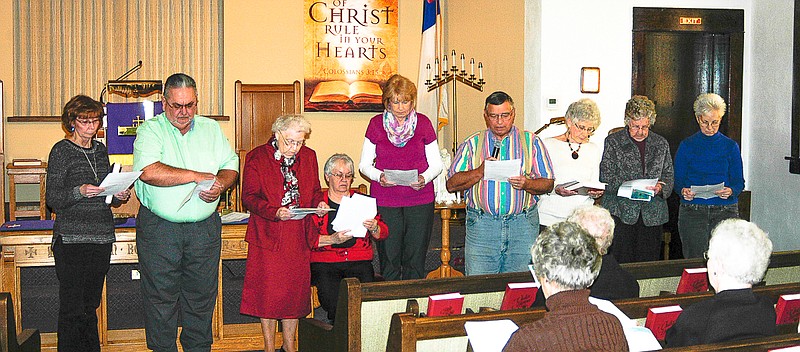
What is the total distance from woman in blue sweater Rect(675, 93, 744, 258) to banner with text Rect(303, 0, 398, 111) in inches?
206

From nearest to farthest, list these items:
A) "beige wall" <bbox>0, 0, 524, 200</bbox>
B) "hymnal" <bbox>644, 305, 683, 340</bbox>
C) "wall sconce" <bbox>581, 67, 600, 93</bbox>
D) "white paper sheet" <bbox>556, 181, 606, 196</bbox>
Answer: "hymnal" <bbox>644, 305, 683, 340</bbox>, "white paper sheet" <bbox>556, 181, 606, 196</bbox>, "wall sconce" <bbox>581, 67, 600, 93</bbox>, "beige wall" <bbox>0, 0, 524, 200</bbox>

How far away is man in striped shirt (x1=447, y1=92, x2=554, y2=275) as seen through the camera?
4496 mm

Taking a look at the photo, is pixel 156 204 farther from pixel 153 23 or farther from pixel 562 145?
pixel 153 23

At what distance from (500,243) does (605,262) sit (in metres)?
1.22

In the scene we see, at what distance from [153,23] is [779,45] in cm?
669

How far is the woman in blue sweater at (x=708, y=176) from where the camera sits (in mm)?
5281

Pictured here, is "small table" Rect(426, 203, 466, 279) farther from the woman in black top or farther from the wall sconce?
the woman in black top

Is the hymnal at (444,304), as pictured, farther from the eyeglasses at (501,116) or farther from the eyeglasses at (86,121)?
the eyeglasses at (86,121)

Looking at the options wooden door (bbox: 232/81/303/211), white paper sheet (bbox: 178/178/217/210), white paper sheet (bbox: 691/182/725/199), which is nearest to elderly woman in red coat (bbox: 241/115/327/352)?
white paper sheet (bbox: 178/178/217/210)

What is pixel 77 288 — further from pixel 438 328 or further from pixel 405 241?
pixel 438 328

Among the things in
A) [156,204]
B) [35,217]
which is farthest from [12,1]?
[156,204]

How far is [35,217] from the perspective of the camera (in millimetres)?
9023

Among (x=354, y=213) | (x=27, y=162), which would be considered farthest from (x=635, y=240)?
(x=27, y=162)

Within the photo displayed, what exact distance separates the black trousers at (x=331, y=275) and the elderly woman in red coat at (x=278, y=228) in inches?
7.8
